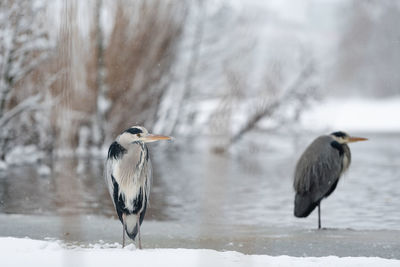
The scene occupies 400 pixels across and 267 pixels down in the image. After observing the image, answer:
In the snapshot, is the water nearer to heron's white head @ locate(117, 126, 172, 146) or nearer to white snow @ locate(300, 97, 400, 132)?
heron's white head @ locate(117, 126, 172, 146)

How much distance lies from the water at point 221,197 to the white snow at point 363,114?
12.8 meters

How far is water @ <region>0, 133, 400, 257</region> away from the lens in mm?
7832

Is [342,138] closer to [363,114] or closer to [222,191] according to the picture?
[222,191]

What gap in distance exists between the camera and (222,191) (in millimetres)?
11344

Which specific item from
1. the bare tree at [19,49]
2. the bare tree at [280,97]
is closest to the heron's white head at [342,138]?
the bare tree at [19,49]

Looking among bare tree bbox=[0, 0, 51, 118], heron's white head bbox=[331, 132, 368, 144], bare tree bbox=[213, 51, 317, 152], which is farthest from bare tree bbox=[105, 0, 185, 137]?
heron's white head bbox=[331, 132, 368, 144]

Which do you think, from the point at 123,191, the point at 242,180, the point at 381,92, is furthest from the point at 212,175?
the point at 381,92

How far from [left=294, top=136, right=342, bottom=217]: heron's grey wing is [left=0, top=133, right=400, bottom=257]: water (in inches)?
11.5

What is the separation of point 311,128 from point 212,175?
5.18 m

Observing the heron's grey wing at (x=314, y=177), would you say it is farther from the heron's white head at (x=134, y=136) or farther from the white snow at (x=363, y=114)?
the white snow at (x=363, y=114)

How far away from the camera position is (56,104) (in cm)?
1373

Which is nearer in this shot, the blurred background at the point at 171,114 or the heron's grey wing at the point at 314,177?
the heron's grey wing at the point at 314,177

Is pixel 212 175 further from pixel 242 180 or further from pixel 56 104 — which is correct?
pixel 56 104

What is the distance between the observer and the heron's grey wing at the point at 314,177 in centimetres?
773
